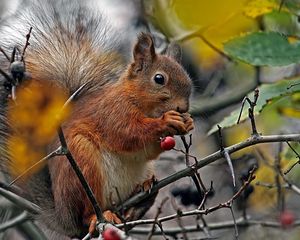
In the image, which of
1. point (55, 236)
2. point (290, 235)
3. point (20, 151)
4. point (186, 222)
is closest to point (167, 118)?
point (20, 151)

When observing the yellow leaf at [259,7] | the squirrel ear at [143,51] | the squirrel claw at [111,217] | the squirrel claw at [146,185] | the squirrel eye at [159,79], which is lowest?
the squirrel claw at [146,185]

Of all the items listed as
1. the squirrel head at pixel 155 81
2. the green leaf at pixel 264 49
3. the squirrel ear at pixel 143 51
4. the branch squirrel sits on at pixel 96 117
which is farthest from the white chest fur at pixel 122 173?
the green leaf at pixel 264 49

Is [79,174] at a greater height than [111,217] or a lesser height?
greater

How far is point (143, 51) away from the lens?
3158 millimetres

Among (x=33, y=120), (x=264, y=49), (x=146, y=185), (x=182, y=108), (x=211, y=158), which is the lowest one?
(x=146, y=185)

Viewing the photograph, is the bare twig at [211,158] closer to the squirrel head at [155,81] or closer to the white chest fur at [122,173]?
the white chest fur at [122,173]

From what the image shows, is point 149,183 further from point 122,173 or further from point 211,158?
point 211,158

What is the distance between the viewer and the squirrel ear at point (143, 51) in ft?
10.3

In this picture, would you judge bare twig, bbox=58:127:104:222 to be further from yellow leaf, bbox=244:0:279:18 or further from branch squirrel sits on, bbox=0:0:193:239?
yellow leaf, bbox=244:0:279:18

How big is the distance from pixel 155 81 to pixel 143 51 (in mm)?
175

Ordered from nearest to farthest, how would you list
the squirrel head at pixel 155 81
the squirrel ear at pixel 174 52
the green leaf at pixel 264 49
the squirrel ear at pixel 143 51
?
the green leaf at pixel 264 49 → the squirrel head at pixel 155 81 → the squirrel ear at pixel 143 51 → the squirrel ear at pixel 174 52

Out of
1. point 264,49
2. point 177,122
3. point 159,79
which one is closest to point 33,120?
point 177,122

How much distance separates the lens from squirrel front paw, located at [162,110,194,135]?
Answer: 271cm

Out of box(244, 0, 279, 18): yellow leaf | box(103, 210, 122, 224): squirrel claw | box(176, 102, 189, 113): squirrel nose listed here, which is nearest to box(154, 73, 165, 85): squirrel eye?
box(176, 102, 189, 113): squirrel nose
